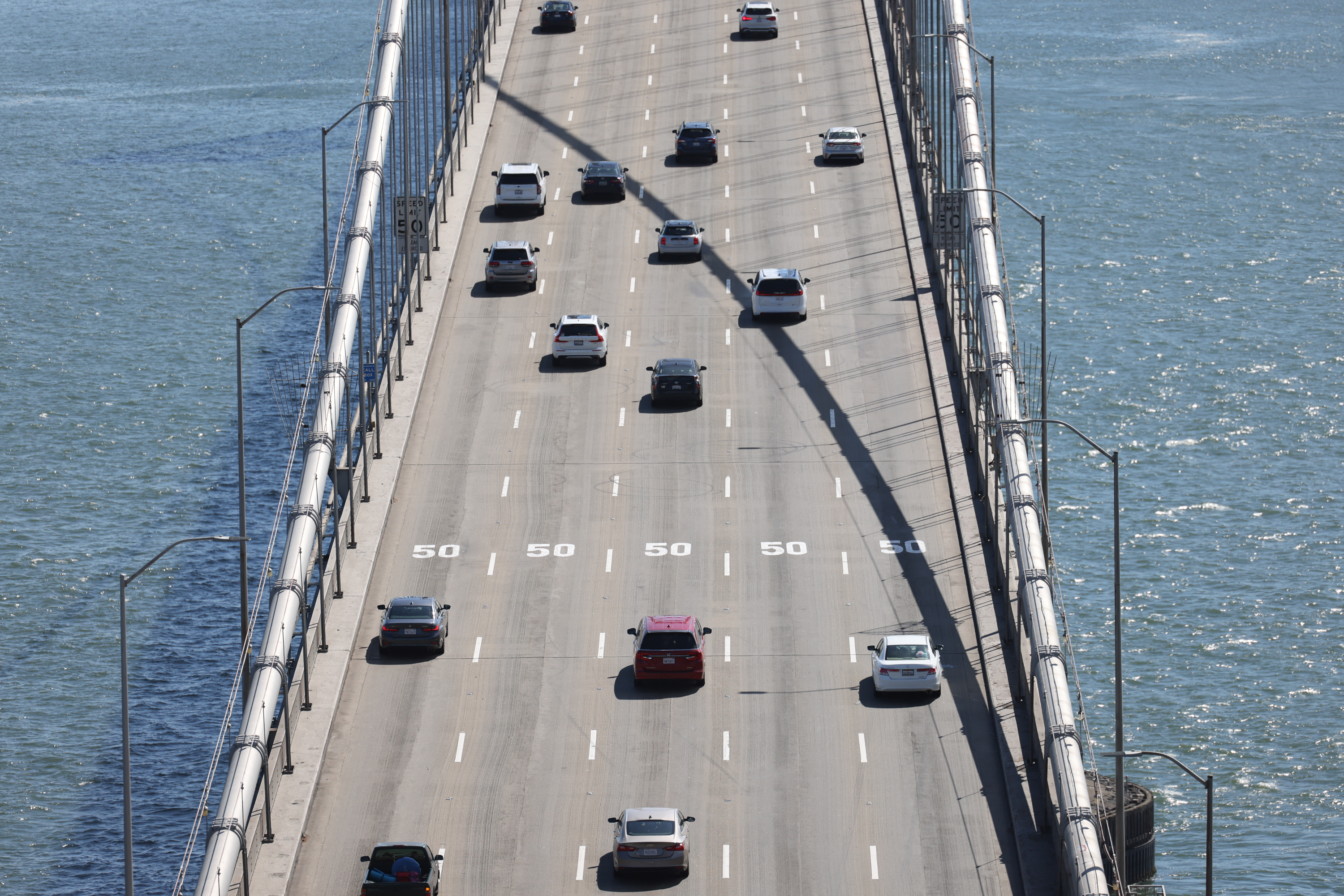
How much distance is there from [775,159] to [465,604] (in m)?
38.3

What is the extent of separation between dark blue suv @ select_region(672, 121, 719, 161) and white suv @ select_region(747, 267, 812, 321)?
15745 mm

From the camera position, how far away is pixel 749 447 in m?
66.6

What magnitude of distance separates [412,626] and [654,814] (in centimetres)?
1192

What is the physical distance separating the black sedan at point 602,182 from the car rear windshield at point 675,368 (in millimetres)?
18755

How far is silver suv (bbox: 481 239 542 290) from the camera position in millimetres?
77125

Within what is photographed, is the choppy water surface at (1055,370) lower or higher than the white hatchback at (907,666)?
higher

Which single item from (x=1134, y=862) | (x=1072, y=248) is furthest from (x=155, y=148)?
(x=1134, y=862)

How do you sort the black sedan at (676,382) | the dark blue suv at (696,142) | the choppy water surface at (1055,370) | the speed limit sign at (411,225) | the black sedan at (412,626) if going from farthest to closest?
the dark blue suv at (696,142)
the speed limit sign at (411,225)
the black sedan at (676,382)
the choppy water surface at (1055,370)
the black sedan at (412,626)

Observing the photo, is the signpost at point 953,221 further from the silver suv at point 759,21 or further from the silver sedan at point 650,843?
the silver sedan at point 650,843

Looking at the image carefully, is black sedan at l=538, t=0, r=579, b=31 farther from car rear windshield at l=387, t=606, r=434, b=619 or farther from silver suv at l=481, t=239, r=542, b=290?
car rear windshield at l=387, t=606, r=434, b=619

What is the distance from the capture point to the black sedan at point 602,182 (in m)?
85.8

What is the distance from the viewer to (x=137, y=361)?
10606 cm

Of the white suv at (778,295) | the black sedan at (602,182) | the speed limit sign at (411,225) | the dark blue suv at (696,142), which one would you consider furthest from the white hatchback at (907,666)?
the dark blue suv at (696,142)

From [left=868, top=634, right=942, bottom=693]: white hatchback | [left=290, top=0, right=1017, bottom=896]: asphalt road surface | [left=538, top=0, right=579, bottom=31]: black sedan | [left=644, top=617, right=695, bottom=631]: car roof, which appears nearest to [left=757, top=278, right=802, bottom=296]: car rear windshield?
[left=290, top=0, right=1017, bottom=896]: asphalt road surface
